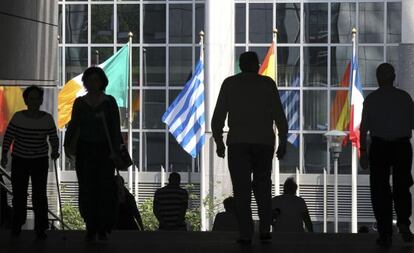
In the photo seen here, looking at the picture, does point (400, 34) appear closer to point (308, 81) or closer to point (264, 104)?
point (308, 81)

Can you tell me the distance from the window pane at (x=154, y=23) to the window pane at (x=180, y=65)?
0.57m

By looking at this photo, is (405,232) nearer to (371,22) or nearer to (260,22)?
(371,22)

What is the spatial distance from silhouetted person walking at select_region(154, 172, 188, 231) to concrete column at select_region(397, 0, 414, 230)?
18867mm

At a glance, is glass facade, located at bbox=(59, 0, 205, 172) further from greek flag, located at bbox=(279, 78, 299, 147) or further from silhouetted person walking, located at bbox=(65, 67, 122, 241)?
silhouetted person walking, located at bbox=(65, 67, 122, 241)

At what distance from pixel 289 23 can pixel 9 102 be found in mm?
15225

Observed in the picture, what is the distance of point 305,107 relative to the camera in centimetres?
4416

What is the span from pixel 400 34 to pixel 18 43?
25.9m

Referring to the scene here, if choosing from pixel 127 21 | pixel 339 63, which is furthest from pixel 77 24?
pixel 339 63

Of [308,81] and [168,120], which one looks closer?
[168,120]

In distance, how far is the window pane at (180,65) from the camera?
44.2 metres

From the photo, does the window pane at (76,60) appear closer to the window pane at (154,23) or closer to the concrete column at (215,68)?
the window pane at (154,23)

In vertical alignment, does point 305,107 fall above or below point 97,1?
below

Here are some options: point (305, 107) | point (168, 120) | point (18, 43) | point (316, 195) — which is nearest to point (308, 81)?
point (305, 107)

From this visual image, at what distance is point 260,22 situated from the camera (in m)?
44.8
